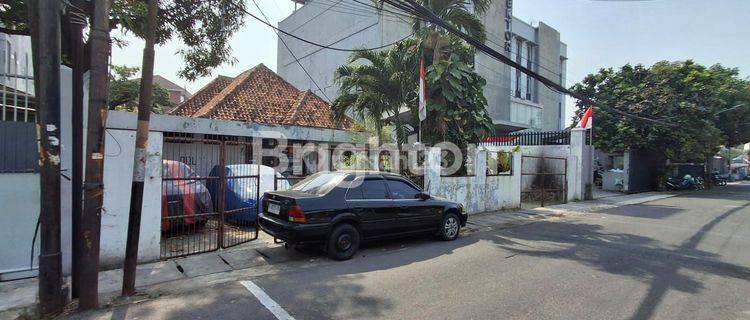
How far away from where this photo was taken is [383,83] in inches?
489

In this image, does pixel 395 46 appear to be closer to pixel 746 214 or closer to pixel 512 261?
pixel 512 261

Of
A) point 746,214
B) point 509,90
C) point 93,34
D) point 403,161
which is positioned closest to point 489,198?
point 403,161

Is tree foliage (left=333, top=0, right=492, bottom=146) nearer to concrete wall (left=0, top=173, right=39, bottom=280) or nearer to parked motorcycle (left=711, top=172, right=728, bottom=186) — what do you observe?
concrete wall (left=0, top=173, right=39, bottom=280)

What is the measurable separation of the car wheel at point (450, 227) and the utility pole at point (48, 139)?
614 cm

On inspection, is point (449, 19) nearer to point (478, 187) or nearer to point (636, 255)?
point (478, 187)

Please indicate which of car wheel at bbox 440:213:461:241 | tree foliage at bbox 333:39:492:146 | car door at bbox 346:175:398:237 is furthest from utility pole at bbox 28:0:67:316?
tree foliage at bbox 333:39:492:146

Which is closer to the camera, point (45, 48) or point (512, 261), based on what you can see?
point (45, 48)

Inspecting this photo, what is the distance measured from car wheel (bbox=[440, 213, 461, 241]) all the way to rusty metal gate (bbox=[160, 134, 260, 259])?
3.75m

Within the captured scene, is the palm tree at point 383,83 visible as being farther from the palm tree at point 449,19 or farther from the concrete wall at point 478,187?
the concrete wall at point 478,187

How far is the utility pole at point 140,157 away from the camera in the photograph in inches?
187

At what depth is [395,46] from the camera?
12641mm

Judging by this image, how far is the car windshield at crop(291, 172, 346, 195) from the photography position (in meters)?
6.80

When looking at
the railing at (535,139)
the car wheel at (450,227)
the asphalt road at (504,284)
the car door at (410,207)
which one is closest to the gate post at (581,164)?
the railing at (535,139)

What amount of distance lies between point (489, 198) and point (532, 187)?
18.4 ft
